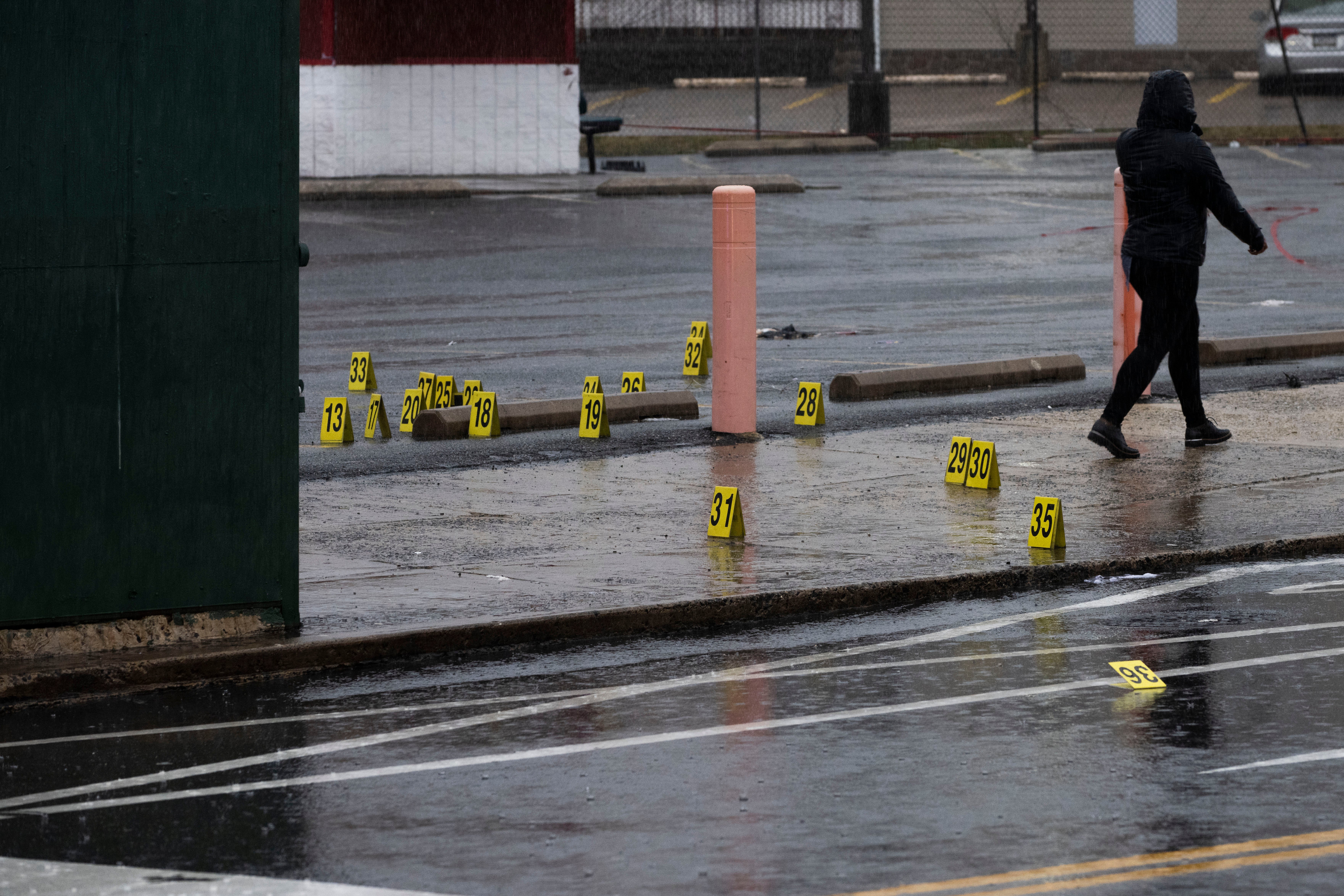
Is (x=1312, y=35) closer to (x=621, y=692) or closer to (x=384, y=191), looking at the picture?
(x=384, y=191)

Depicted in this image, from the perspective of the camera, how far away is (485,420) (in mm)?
13789

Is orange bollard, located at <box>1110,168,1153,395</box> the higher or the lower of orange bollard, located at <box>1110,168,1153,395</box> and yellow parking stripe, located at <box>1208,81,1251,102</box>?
the lower

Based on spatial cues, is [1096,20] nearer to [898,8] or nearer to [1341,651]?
[898,8]

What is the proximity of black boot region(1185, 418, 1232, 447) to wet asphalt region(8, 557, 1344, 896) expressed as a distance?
4014mm

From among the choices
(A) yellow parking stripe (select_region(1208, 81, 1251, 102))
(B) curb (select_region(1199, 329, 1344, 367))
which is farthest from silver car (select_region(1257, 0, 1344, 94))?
(B) curb (select_region(1199, 329, 1344, 367))

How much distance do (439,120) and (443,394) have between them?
19.0m

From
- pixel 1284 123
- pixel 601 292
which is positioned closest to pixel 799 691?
pixel 601 292

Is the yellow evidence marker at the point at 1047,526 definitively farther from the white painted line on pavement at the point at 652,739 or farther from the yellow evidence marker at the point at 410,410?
the yellow evidence marker at the point at 410,410

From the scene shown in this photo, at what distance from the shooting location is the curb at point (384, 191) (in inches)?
1192

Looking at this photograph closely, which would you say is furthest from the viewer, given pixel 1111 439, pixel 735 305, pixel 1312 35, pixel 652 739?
pixel 1312 35

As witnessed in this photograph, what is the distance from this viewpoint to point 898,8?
158ft

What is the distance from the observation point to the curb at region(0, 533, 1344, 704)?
808cm

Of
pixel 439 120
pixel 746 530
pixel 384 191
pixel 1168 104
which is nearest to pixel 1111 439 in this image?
pixel 1168 104

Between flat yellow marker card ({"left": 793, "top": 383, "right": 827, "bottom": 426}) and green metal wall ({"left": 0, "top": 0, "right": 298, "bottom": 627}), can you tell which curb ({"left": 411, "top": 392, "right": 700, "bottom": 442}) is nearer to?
flat yellow marker card ({"left": 793, "top": 383, "right": 827, "bottom": 426})
